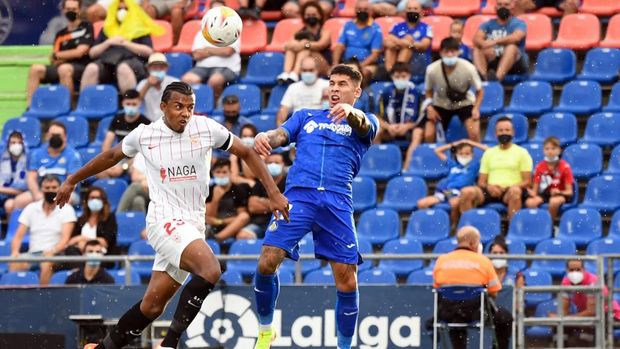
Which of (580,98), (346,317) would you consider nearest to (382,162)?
(580,98)

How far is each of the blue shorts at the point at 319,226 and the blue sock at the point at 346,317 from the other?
1.20ft

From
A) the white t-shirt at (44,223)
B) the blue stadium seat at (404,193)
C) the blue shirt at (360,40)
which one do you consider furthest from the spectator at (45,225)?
the blue shirt at (360,40)

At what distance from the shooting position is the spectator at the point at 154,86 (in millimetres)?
21531

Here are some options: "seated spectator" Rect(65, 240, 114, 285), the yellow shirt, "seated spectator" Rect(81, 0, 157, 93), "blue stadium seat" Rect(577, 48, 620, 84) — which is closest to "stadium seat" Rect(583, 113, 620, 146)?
"blue stadium seat" Rect(577, 48, 620, 84)

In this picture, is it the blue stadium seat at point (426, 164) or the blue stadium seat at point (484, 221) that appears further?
the blue stadium seat at point (426, 164)

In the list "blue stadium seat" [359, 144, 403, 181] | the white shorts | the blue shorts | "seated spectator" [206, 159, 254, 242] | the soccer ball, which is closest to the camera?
the white shorts

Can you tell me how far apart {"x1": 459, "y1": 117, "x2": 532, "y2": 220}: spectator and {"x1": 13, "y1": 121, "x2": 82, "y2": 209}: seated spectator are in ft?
18.1

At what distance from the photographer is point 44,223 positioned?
64.5ft

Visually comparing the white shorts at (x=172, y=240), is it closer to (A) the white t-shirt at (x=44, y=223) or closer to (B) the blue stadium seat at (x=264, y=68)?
(A) the white t-shirt at (x=44, y=223)

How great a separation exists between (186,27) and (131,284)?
7385mm

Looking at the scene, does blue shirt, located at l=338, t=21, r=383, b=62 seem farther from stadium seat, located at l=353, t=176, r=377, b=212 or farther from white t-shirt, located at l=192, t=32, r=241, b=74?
stadium seat, located at l=353, t=176, r=377, b=212

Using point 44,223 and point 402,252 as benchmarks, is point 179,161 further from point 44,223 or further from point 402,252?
point 44,223

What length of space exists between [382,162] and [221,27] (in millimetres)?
6145

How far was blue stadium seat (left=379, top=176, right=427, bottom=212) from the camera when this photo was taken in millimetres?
19875
